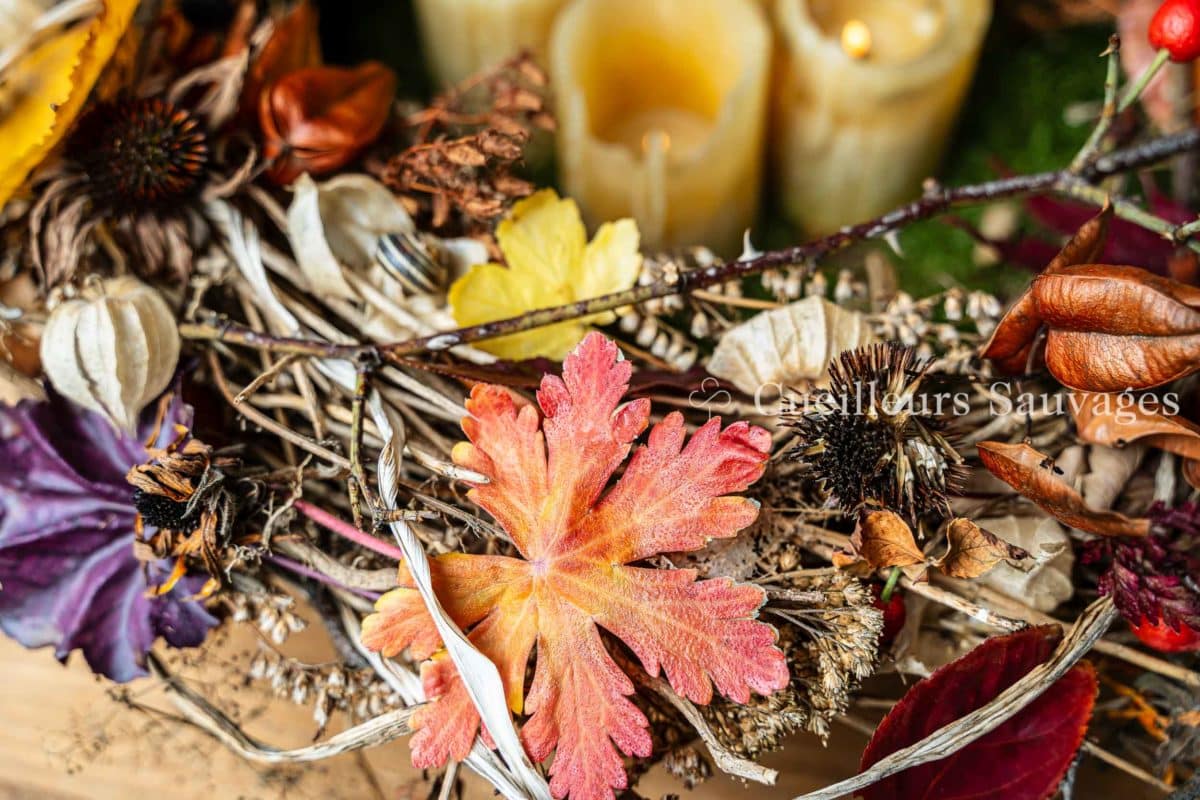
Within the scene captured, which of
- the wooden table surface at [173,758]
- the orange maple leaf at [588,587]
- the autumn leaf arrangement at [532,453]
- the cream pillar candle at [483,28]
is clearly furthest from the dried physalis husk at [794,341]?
the cream pillar candle at [483,28]

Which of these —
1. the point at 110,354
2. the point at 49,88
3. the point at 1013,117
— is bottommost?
the point at 1013,117

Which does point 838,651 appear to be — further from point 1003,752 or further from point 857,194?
point 857,194

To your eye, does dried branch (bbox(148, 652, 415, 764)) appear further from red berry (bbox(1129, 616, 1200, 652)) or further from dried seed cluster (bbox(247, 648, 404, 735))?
red berry (bbox(1129, 616, 1200, 652))

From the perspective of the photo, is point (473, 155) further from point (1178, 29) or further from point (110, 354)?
point (1178, 29)

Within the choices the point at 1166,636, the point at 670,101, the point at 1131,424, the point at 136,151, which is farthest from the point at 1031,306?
the point at 136,151

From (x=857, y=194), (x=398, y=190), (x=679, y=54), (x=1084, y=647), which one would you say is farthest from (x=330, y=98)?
(x=1084, y=647)

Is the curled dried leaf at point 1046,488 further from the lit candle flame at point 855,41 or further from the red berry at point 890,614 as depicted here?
the lit candle flame at point 855,41

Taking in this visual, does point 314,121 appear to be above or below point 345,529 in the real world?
above
